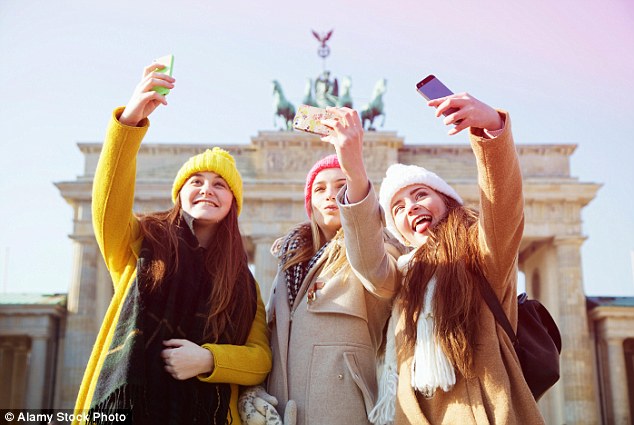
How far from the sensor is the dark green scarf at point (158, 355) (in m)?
3.64

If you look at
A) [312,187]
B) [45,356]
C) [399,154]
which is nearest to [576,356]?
[399,154]

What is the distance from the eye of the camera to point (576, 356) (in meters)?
26.1

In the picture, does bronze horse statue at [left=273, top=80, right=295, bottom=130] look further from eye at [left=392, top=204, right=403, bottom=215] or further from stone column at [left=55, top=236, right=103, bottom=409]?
eye at [left=392, top=204, right=403, bottom=215]

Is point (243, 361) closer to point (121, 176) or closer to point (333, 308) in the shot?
point (333, 308)

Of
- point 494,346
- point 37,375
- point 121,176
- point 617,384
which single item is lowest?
point 494,346

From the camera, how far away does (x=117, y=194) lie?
3.95m

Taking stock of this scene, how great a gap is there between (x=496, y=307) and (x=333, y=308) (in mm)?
954

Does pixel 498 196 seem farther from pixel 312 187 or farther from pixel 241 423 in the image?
pixel 241 423

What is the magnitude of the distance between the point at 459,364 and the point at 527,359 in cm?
41

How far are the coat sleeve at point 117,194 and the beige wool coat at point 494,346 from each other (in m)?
1.72

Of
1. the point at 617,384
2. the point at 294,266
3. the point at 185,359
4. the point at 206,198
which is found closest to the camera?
the point at 185,359

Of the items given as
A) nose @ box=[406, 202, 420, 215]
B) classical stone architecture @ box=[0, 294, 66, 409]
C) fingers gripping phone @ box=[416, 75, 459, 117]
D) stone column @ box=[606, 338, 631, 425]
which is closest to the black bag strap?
nose @ box=[406, 202, 420, 215]

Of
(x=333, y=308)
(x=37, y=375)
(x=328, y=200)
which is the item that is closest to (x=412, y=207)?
(x=328, y=200)

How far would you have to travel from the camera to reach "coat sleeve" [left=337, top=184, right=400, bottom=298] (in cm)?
363
